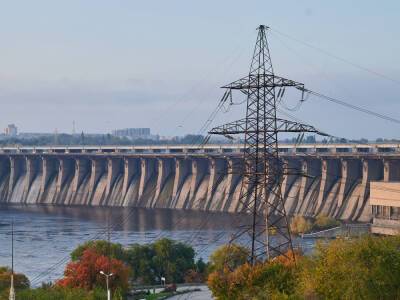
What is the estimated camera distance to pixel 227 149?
461ft

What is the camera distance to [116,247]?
65312 millimetres

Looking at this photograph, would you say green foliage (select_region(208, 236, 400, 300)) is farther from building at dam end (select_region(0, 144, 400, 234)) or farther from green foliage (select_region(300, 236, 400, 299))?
building at dam end (select_region(0, 144, 400, 234))

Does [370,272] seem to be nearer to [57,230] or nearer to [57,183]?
[57,230]

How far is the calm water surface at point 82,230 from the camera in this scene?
78188 millimetres

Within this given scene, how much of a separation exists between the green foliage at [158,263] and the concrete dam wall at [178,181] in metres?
23.9

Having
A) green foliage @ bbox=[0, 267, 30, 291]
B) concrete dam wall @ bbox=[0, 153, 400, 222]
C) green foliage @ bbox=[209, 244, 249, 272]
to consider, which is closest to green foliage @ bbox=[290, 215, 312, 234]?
concrete dam wall @ bbox=[0, 153, 400, 222]

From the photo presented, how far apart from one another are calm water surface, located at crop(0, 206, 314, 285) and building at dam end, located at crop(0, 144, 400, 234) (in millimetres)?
4599

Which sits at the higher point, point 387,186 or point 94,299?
point 387,186

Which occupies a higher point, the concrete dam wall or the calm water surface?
the concrete dam wall

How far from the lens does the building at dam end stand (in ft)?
339

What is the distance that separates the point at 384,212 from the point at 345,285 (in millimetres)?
47611

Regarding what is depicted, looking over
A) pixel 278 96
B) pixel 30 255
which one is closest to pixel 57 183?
pixel 30 255

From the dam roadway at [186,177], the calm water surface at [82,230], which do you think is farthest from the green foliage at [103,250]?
the dam roadway at [186,177]

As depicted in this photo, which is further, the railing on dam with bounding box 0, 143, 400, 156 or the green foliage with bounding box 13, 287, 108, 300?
the railing on dam with bounding box 0, 143, 400, 156
